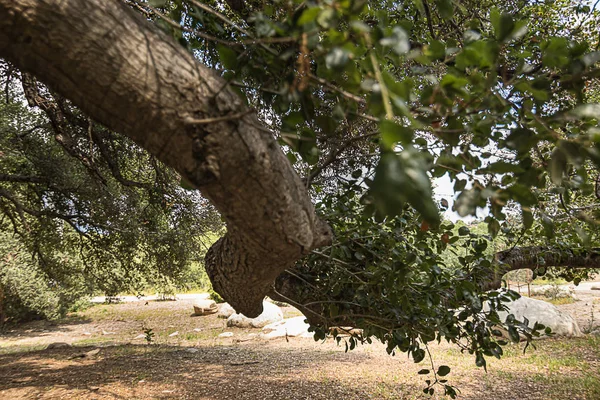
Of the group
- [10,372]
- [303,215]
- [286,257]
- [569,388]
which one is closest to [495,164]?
[303,215]

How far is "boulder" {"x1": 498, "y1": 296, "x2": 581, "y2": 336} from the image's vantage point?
30.0ft

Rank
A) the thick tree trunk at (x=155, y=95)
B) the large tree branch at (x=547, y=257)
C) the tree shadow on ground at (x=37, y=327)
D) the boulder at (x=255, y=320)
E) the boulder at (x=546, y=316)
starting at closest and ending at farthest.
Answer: the thick tree trunk at (x=155, y=95), the large tree branch at (x=547, y=257), the boulder at (x=546, y=316), the boulder at (x=255, y=320), the tree shadow on ground at (x=37, y=327)

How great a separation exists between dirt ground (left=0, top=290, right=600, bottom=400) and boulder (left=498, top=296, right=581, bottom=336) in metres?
0.34

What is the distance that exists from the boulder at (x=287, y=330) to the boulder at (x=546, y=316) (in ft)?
16.1

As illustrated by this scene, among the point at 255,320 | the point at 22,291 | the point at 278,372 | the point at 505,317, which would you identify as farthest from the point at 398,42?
the point at 22,291

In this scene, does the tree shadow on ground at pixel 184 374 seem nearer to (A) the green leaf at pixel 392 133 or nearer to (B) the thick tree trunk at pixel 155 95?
(B) the thick tree trunk at pixel 155 95

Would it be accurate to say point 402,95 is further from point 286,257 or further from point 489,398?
point 489,398

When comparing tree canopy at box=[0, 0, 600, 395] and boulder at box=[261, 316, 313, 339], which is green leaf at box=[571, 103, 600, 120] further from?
boulder at box=[261, 316, 313, 339]

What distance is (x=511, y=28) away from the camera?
0.90 metres

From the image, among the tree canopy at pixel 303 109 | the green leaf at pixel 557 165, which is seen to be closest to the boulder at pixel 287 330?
the tree canopy at pixel 303 109

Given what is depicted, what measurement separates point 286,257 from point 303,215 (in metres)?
0.24

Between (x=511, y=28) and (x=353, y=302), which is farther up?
(x=511, y=28)

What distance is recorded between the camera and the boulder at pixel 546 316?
9.15 m

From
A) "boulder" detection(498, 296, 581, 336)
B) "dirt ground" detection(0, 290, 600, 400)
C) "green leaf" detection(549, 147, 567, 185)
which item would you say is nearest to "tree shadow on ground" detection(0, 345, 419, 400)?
"dirt ground" detection(0, 290, 600, 400)
